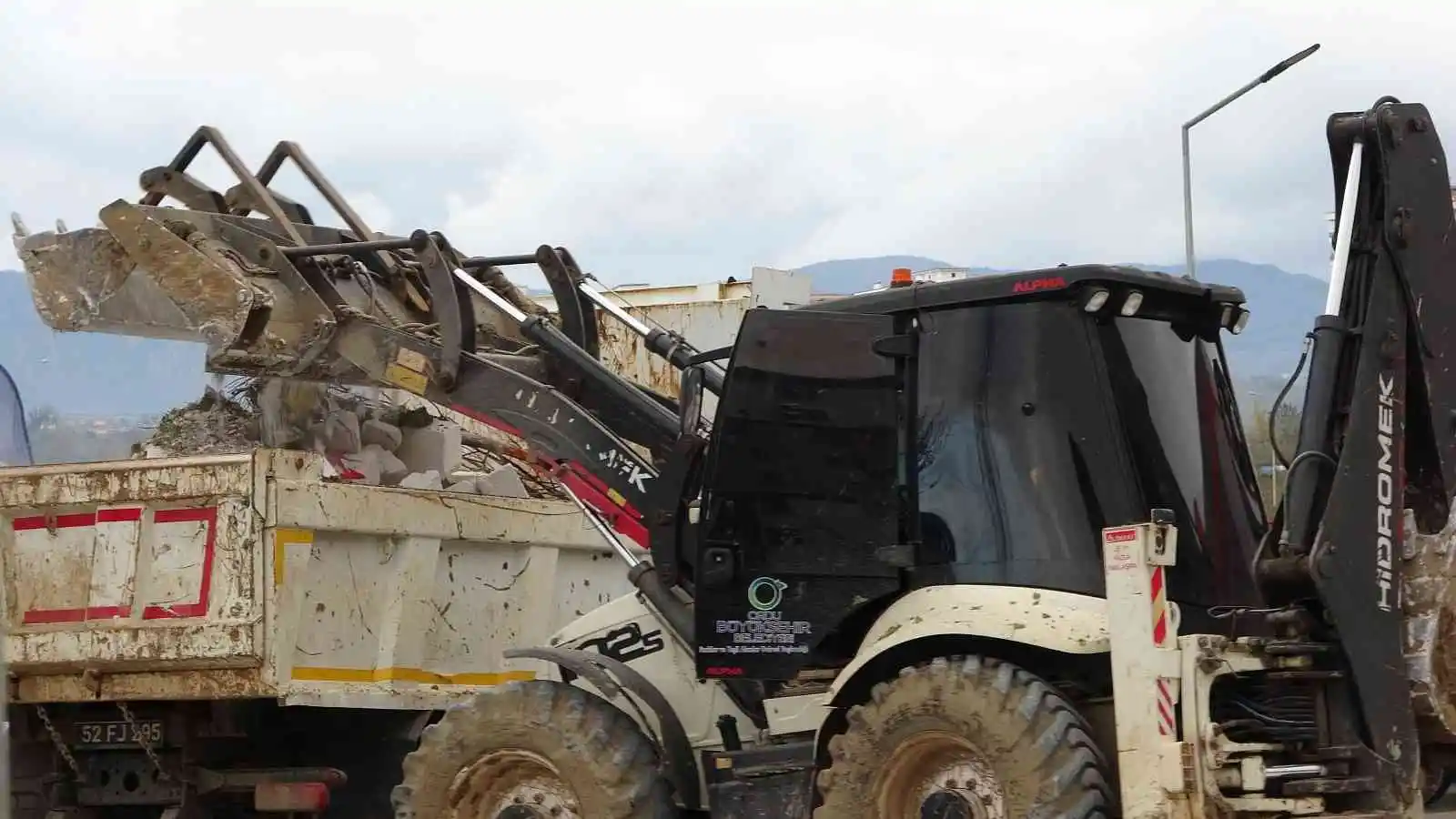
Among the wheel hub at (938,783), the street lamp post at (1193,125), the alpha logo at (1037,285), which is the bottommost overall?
the wheel hub at (938,783)

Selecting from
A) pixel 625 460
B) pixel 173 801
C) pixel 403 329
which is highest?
pixel 403 329

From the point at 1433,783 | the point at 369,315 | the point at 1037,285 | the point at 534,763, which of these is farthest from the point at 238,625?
the point at 1433,783

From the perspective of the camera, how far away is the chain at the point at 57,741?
26.8 ft

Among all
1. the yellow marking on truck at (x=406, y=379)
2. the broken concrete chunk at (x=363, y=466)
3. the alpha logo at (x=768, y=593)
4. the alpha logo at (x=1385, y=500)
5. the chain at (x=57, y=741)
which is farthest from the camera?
the broken concrete chunk at (x=363, y=466)

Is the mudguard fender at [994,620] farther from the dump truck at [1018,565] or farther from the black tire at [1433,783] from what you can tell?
the black tire at [1433,783]

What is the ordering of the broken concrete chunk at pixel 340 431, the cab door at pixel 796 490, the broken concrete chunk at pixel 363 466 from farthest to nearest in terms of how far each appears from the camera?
the broken concrete chunk at pixel 340 431 → the broken concrete chunk at pixel 363 466 → the cab door at pixel 796 490

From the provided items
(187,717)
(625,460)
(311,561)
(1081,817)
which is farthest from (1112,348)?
(187,717)

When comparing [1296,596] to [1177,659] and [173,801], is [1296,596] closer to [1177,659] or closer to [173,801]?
[1177,659]

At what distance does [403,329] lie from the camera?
293 inches

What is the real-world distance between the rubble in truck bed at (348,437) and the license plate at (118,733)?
1162 mm

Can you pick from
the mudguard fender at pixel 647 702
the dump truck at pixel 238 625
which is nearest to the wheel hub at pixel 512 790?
the mudguard fender at pixel 647 702

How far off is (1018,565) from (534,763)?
5.92 ft

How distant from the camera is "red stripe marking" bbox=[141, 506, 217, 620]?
7605 mm

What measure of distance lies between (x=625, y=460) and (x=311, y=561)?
1585 mm
